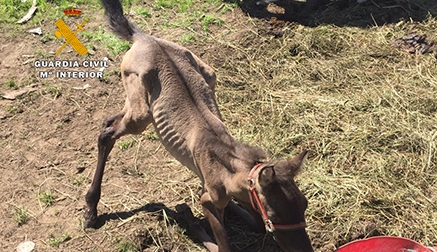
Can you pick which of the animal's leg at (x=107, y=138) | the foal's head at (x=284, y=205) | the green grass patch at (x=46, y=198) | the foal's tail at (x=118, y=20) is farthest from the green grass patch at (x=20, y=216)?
the foal's head at (x=284, y=205)

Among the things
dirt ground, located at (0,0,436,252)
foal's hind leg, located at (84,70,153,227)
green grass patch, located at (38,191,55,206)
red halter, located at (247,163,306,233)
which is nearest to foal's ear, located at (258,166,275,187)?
red halter, located at (247,163,306,233)

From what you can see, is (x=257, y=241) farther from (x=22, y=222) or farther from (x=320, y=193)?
(x=22, y=222)

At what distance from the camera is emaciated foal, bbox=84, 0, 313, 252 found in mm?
3480

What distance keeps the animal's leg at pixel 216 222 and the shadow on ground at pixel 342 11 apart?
15.7 ft

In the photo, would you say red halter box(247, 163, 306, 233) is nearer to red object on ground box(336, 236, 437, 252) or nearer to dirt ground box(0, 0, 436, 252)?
red object on ground box(336, 236, 437, 252)

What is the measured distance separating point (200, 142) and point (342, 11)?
17.3 feet

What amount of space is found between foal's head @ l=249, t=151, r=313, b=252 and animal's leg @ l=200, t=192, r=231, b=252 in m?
0.86

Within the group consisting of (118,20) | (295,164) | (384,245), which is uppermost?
(118,20)

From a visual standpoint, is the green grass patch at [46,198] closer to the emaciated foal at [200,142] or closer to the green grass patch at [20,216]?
the green grass patch at [20,216]

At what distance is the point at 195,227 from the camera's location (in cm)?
491

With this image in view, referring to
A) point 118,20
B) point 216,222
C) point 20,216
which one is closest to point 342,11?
point 118,20

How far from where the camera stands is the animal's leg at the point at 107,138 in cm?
493

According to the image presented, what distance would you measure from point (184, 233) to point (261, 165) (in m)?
1.64

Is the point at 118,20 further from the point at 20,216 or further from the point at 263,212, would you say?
the point at 263,212
